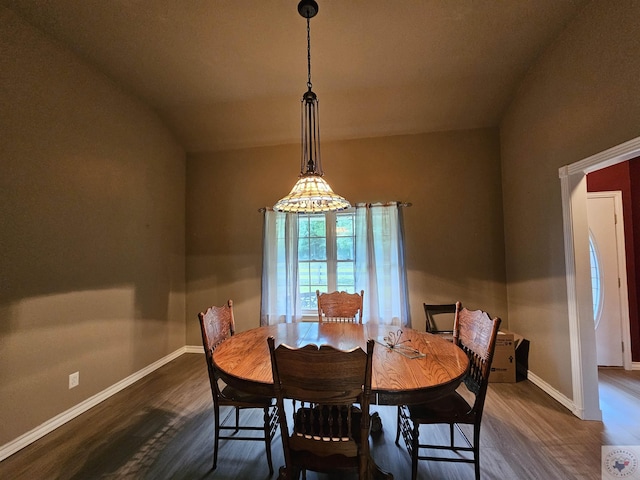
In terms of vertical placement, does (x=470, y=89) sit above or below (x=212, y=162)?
above

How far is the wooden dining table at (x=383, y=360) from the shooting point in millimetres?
1284

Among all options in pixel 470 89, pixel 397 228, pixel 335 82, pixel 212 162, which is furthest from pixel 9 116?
pixel 470 89

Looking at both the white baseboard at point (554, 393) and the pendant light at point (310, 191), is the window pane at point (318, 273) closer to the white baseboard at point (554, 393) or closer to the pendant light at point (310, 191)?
the pendant light at point (310, 191)

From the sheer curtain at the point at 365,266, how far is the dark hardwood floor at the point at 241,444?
1200mm

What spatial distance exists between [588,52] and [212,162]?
3.97 m

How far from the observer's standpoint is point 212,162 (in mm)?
3941

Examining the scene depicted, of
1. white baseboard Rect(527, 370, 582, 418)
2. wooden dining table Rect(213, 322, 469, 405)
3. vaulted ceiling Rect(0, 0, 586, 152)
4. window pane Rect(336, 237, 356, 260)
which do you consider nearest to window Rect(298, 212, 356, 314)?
window pane Rect(336, 237, 356, 260)

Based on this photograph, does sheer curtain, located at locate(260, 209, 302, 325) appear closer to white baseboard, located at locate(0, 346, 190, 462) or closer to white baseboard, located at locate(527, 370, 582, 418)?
white baseboard, located at locate(0, 346, 190, 462)

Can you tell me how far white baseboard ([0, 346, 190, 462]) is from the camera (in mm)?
1921

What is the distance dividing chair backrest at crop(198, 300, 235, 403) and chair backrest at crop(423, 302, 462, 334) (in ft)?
7.48

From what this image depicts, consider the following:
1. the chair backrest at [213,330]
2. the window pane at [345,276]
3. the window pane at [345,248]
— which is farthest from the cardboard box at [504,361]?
the chair backrest at [213,330]

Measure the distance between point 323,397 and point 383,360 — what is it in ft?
1.86

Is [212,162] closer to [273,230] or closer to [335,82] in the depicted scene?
[273,230]

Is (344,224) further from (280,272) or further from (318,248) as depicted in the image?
(280,272)
